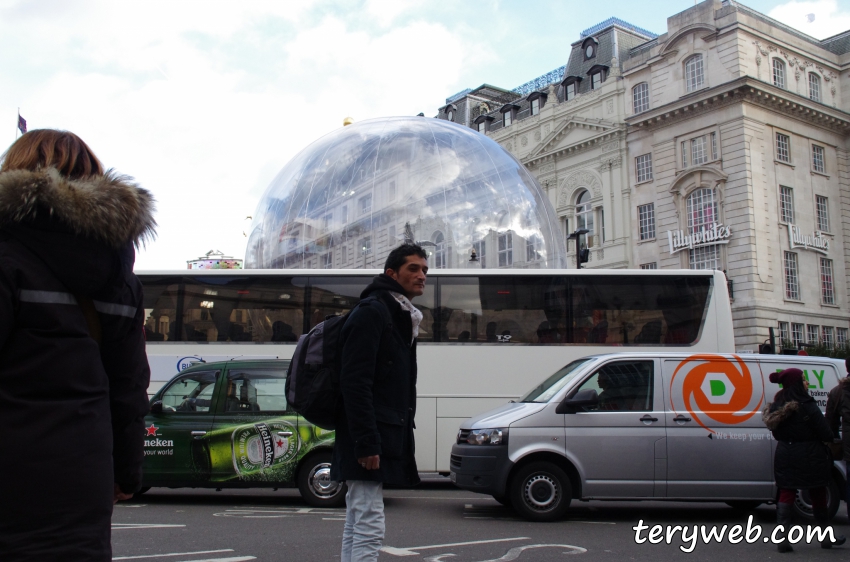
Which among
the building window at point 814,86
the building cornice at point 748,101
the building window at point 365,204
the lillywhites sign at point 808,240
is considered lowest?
the building window at point 365,204

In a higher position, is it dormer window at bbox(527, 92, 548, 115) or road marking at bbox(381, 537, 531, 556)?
dormer window at bbox(527, 92, 548, 115)

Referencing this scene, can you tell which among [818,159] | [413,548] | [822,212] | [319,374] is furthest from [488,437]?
[818,159]

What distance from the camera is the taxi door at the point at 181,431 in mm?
9406

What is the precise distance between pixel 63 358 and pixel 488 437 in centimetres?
674

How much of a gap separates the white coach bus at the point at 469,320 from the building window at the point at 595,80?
122ft

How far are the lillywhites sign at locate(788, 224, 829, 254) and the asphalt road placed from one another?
33067mm

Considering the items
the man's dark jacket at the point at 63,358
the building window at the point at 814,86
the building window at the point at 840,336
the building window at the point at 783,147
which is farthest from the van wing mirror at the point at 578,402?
the building window at the point at 814,86

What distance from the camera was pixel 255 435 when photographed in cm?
944

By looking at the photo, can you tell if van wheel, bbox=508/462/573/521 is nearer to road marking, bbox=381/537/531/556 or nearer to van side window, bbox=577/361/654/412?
van side window, bbox=577/361/654/412

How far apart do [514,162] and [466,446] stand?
25.2ft

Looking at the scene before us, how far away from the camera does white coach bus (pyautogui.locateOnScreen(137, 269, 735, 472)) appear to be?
12547 millimetres

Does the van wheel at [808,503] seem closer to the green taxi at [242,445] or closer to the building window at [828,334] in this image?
the green taxi at [242,445]

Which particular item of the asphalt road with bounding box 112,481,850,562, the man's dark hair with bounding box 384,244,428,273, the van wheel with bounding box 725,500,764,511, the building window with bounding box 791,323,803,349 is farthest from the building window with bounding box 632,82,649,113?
the man's dark hair with bounding box 384,244,428,273

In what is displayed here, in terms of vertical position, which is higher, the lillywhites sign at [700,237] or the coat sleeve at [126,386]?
the lillywhites sign at [700,237]
